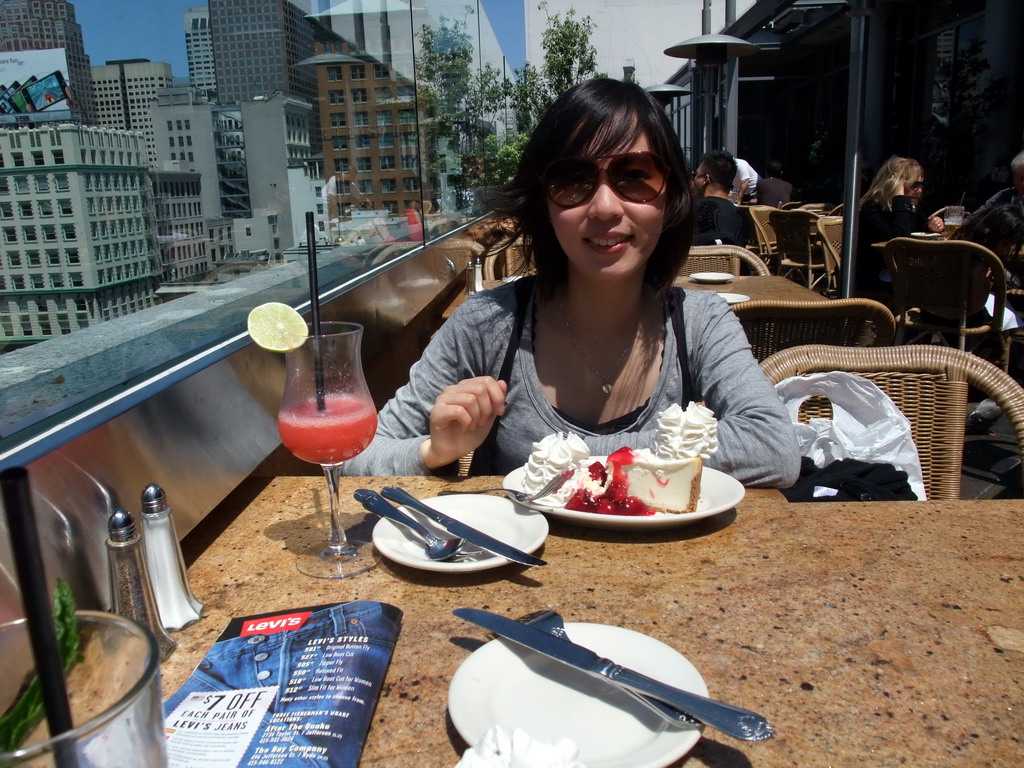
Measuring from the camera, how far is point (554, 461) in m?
1.30

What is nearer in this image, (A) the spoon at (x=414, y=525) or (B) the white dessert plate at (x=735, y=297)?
(A) the spoon at (x=414, y=525)

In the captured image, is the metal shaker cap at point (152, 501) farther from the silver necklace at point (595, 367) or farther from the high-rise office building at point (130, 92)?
the silver necklace at point (595, 367)

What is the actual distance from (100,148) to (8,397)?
45 cm

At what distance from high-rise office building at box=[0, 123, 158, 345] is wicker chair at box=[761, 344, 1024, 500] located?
57.4 inches

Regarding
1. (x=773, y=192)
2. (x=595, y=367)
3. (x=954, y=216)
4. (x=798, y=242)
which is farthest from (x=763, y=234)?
(x=595, y=367)

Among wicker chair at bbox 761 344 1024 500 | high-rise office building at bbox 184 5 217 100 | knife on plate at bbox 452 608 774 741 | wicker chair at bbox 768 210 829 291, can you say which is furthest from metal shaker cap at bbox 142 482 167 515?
wicker chair at bbox 768 210 829 291

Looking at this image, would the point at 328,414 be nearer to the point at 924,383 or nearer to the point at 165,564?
the point at 165,564

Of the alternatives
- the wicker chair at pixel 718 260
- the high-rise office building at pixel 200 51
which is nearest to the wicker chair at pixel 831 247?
the wicker chair at pixel 718 260

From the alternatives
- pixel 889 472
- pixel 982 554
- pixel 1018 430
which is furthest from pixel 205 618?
pixel 1018 430

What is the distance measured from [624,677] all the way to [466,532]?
40cm

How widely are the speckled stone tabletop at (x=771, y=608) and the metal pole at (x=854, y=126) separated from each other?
368cm

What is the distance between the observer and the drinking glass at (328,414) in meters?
1.18

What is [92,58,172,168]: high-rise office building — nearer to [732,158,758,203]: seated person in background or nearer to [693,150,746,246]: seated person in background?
[693,150,746,246]: seated person in background

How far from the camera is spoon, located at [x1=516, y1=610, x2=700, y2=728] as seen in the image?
0.75 metres
